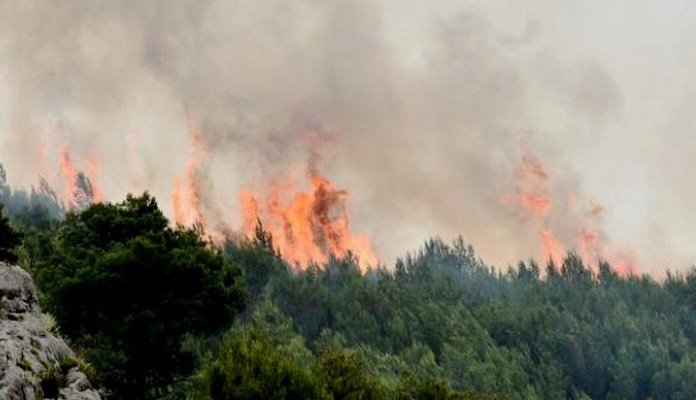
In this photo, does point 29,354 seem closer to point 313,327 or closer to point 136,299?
point 136,299

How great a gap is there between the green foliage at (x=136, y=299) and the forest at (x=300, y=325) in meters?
0.07

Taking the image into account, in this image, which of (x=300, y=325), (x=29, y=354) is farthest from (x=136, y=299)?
(x=300, y=325)

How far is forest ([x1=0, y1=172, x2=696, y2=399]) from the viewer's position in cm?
3153

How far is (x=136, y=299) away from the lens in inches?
1272

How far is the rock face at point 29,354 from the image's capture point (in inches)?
783

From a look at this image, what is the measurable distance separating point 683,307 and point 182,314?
186919 millimetres

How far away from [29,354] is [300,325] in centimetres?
12434

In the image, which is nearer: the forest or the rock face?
the rock face

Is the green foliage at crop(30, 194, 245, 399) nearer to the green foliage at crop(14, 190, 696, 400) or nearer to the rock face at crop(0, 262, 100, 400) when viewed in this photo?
the green foliage at crop(14, 190, 696, 400)

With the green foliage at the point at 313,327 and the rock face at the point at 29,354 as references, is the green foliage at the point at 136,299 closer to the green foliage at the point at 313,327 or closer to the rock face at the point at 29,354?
the green foliage at the point at 313,327

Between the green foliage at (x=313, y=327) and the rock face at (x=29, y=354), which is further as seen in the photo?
the green foliage at (x=313, y=327)

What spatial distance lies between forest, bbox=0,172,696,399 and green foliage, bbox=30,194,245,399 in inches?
2.6

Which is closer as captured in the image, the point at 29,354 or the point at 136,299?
the point at 29,354

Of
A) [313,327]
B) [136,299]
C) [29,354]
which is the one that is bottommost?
[29,354]
